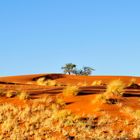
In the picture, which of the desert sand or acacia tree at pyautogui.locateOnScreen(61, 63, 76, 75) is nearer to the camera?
the desert sand

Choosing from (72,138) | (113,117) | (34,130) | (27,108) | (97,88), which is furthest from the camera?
(97,88)

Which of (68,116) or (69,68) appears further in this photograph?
(69,68)

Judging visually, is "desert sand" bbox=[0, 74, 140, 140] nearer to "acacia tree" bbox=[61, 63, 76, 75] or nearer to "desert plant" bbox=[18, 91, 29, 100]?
"desert plant" bbox=[18, 91, 29, 100]

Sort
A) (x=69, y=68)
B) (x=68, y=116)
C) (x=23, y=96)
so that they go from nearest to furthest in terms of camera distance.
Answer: (x=68, y=116) → (x=23, y=96) → (x=69, y=68)

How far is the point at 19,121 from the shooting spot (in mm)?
26641

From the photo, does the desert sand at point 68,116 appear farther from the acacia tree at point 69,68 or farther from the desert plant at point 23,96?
the acacia tree at point 69,68

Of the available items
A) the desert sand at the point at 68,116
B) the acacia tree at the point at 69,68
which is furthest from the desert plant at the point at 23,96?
the acacia tree at the point at 69,68

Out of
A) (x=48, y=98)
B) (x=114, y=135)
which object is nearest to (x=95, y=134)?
(x=114, y=135)

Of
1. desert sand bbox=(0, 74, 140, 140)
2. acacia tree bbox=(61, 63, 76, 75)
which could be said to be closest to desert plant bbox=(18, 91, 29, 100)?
desert sand bbox=(0, 74, 140, 140)

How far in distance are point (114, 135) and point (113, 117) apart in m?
2.60

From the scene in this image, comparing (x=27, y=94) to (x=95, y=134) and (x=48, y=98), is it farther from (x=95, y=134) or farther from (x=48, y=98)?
(x=95, y=134)

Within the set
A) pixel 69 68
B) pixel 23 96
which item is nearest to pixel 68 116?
pixel 23 96

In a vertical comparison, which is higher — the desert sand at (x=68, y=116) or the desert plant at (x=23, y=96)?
the desert plant at (x=23, y=96)

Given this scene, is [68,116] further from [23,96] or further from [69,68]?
[69,68]
